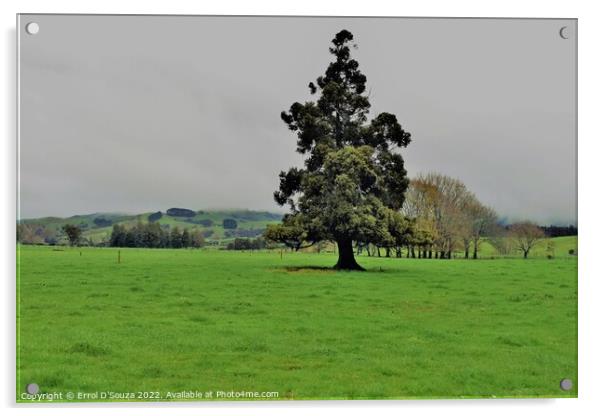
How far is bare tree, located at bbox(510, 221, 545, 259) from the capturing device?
820cm

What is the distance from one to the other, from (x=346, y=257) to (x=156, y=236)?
2.78 meters

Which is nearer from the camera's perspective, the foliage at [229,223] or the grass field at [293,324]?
the grass field at [293,324]

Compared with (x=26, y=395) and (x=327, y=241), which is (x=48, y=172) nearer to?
(x=26, y=395)

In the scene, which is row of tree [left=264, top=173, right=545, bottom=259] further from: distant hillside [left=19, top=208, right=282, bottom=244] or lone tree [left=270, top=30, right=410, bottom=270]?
distant hillside [left=19, top=208, right=282, bottom=244]

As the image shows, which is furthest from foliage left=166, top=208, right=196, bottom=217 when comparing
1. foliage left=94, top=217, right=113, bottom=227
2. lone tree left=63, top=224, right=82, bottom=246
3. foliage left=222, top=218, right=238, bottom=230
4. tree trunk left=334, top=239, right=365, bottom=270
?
tree trunk left=334, top=239, right=365, bottom=270

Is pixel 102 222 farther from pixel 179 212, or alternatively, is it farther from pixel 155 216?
pixel 179 212

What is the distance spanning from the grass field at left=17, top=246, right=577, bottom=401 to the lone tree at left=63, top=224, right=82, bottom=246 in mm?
134

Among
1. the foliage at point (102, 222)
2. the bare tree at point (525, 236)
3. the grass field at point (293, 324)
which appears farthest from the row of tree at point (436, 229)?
the foliage at point (102, 222)

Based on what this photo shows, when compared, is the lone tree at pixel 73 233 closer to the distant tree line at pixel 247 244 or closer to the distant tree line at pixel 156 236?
the distant tree line at pixel 156 236

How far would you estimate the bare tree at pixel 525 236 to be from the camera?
8203 millimetres

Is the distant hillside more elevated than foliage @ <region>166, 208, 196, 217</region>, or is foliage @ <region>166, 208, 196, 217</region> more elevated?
foliage @ <region>166, 208, 196, 217</region>

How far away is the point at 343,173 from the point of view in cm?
859

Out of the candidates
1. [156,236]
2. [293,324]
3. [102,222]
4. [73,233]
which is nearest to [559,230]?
[293,324]
